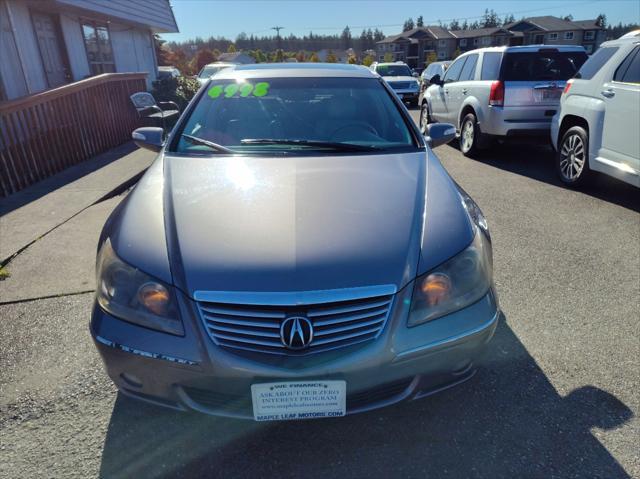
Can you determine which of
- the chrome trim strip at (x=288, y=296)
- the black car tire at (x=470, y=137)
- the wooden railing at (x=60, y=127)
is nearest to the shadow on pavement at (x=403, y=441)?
the chrome trim strip at (x=288, y=296)

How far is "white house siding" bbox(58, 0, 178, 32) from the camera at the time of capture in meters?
11.8

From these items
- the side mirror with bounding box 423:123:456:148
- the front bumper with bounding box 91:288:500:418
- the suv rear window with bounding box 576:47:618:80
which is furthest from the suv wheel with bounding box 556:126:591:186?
the front bumper with bounding box 91:288:500:418

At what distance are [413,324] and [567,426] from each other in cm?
104

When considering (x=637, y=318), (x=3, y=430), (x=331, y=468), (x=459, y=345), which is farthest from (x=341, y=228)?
(x=637, y=318)

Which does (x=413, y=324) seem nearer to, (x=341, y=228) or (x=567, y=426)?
(x=341, y=228)

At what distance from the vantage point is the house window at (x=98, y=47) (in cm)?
1305

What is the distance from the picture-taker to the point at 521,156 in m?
8.19

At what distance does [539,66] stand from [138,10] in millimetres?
13044

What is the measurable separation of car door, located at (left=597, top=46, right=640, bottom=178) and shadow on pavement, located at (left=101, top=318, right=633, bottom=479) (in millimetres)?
3442

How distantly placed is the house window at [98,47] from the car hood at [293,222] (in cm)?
1283

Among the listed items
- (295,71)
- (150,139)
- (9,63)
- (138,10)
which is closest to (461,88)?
(295,71)

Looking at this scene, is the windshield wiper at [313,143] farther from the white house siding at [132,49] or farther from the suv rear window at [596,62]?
the white house siding at [132,49]

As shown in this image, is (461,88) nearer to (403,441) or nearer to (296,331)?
(403,441)

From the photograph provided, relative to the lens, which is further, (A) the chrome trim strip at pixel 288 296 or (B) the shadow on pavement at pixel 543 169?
(B) the shadow on pavement at pixel 543 169
